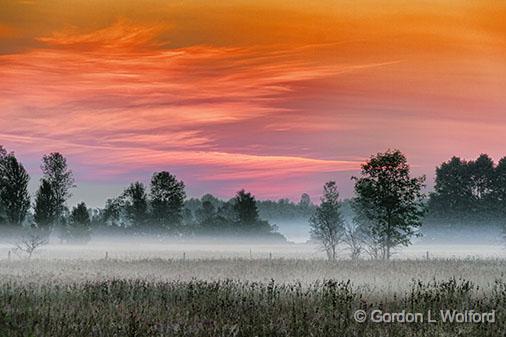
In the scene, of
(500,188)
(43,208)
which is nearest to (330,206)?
(43,208)

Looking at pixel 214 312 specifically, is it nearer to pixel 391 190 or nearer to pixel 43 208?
pixel 391 190

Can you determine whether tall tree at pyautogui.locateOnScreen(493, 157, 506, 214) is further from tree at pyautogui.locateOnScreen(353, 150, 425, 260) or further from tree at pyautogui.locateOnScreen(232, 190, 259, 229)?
tree at pyautogui.locateOnScreen(353, 150, 425, 260)

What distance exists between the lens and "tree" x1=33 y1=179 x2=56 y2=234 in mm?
60312

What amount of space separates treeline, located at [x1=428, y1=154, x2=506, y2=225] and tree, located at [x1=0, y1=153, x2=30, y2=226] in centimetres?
6028

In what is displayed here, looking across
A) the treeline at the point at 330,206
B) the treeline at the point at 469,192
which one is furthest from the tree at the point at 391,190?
the treeline at the point at 469,192

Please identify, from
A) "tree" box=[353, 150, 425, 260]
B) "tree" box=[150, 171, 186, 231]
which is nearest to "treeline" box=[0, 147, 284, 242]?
"tree" box=[150, 171, 186, 231]

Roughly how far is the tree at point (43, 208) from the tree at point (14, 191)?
1.46m

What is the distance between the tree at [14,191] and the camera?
201ft

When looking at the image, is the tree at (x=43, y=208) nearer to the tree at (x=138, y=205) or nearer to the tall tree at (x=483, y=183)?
the tree at (x=138, y=205)

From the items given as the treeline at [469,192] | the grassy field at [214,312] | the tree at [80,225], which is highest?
the treeline at [469,192]

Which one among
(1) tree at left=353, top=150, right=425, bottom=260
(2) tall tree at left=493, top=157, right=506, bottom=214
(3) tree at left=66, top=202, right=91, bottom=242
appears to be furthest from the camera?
(2) tall tree at left=493, top=157, right=506, bottom=214

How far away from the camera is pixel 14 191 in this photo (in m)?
61.6

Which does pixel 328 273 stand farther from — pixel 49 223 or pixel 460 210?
pixel 460 210

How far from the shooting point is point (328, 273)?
28062 mm
